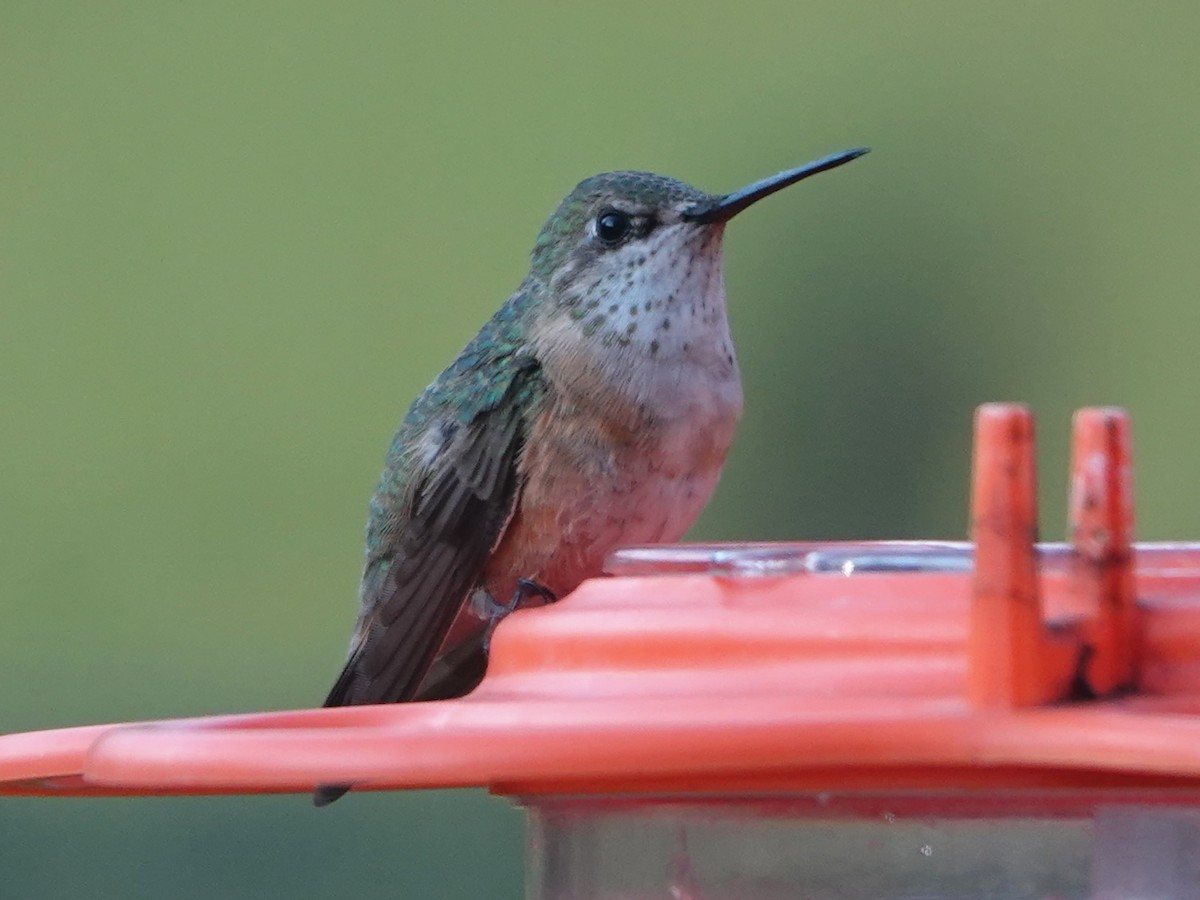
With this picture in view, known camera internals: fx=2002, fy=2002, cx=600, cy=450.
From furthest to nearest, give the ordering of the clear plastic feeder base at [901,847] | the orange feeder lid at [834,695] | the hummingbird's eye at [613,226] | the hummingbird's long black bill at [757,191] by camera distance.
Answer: the hummingbird's eye at [613,226] < the hummingbird's long black bill at [757,191] < the clear plastic feeder base at [901,847] < the orange feeder lid at [834,695]

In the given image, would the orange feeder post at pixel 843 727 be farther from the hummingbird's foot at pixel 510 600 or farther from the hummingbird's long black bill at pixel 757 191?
the hummingbird's long black bill at pixel 757 191

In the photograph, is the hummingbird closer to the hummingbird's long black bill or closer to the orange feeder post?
the hummingbird's long black bill

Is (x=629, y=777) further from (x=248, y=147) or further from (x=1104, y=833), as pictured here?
(x=248, y=147)

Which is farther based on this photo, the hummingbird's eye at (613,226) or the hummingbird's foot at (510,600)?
the hummingbird's eye at (613,226)

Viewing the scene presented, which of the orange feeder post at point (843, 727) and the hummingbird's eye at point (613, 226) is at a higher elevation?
the hummingbird's eye at point (613, 226)

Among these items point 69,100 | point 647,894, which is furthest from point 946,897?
point 69,100

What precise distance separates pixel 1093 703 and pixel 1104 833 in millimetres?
240

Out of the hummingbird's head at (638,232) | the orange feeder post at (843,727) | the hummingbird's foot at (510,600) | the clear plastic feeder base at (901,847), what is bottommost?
the hummingbird's foot at (510,600)

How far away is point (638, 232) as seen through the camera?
3020 mm

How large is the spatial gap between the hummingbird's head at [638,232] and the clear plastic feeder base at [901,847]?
152 centimetres

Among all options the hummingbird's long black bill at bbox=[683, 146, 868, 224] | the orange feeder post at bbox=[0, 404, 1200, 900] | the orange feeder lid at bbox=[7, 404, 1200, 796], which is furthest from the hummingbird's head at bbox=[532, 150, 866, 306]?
the orange feeder lid at bbox=[7, 404, 1200, 796]

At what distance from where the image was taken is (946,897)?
51.2 inches

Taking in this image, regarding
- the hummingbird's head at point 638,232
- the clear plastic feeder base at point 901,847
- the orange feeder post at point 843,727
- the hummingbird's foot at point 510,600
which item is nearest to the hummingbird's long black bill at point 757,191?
the hummingbird's head at point 638,232

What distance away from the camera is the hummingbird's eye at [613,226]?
9.98 feet
